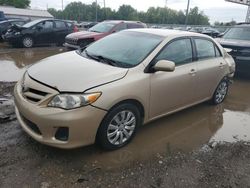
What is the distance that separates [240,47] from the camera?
7883mm

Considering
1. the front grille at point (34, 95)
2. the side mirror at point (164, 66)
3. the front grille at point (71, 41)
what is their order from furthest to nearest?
the front grille at point (71, 41), the side mirror at point (164, 66), the front grille at point (34, 95)

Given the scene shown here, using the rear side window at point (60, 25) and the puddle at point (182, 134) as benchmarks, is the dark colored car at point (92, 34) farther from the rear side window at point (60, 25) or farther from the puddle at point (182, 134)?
the puddle at point (182, 134)

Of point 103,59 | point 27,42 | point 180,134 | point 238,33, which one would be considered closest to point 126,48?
point 103,59

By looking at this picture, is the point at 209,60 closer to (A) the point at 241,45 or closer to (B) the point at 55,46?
(A) the point at 241,45

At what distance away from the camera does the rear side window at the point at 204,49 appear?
4.82m

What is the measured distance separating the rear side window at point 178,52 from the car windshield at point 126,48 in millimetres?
188

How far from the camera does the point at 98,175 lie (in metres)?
3.11

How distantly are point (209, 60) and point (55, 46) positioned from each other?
10637mm

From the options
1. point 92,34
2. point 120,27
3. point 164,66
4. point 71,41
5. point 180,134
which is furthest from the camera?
point 120,27

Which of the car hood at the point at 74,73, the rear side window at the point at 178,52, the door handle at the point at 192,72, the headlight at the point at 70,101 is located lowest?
the headlight at the point at 70,101

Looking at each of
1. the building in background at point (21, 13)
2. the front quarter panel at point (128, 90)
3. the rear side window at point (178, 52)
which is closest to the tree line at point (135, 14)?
the building in background at point (21, 13)

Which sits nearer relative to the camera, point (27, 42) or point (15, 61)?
point (15, 61)

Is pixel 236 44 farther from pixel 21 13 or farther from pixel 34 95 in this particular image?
pixel 21 13

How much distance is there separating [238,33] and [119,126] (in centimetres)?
736
